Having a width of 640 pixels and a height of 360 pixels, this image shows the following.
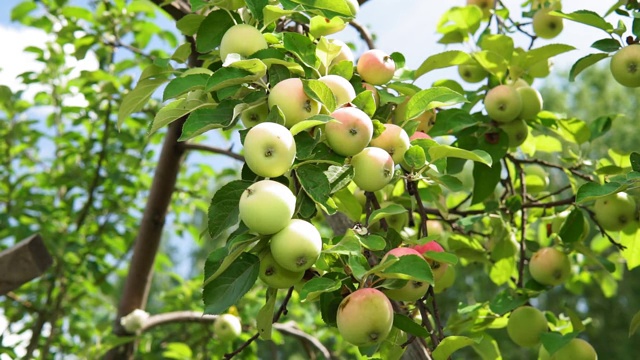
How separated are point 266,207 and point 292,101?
15 cm

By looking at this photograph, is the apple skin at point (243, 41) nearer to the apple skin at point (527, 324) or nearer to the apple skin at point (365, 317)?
the apple skin at point (365, 317)

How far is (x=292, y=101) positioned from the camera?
2.60 ft

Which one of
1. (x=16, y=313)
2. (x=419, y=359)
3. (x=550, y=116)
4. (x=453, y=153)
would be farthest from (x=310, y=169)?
(x=16, y=313)

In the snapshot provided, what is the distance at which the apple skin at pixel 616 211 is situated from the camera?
1.24 m

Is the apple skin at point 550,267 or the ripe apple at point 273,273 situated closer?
the ripe apple at point 273,273

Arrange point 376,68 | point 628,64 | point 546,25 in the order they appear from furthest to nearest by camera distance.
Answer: point 546,25 → point 628,64 → point 376,68

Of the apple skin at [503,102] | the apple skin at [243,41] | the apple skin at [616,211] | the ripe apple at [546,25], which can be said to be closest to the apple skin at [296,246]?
the apple skin at [243,41]

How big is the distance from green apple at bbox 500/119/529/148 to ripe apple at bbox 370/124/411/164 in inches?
18.7

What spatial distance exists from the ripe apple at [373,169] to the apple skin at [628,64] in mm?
539

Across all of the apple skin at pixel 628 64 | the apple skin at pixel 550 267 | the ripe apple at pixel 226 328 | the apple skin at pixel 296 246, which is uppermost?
the apple skin at pixel 628 64

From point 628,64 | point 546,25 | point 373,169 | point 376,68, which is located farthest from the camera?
point 546,25

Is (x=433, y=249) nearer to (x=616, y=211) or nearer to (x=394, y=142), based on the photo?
(x=394, y=142)

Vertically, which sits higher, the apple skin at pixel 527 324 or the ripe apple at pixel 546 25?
the ripe apple at pixel 546 25

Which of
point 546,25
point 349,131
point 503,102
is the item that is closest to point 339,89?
point 349,131
